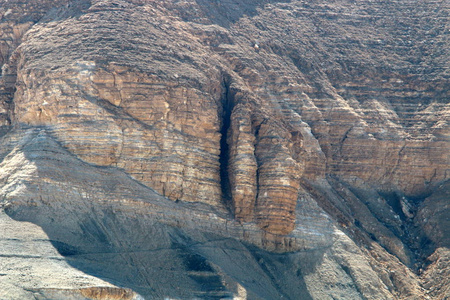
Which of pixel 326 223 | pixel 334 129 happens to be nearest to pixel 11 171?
pixel 326 223

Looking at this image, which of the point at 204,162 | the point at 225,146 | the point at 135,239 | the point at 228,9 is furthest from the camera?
the point at 228,9

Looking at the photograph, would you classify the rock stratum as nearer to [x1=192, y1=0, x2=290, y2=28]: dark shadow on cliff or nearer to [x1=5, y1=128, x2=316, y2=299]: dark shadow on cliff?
[x1=5, y1=128, x2=316, y2=299]: dark shadow on cliff

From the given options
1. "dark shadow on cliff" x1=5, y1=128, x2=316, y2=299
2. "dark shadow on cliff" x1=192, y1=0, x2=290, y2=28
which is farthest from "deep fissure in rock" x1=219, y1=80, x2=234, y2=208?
"dark shadow on cliff" x1=192, y1=0, x2=290, y2=28

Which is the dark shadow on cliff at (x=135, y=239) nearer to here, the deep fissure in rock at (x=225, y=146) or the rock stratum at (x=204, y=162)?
the rock stratum at (x=204, y=162)

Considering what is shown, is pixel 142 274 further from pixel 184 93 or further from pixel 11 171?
pixel 184 93


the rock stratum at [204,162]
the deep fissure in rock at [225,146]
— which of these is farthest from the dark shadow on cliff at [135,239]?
the deep fissure in rock at [225,146]

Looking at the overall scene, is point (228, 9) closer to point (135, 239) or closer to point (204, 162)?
point (204, 162)

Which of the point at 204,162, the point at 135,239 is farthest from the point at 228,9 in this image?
the point at 135,239
